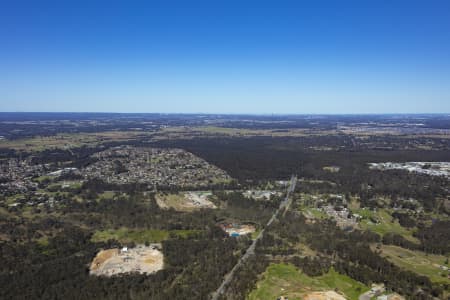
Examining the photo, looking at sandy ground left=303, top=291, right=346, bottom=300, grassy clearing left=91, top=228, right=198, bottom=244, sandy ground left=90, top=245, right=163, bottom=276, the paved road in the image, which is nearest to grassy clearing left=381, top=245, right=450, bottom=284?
sandy ground left=303, top=291, right=346, bottom=300

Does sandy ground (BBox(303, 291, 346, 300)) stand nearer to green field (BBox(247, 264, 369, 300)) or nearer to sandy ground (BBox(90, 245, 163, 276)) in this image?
green field (BBox(247, 264, 369, 300))

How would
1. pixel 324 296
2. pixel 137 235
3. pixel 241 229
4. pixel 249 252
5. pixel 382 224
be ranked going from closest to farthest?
pixel 324 296 → pixel 249 252 → pixel 137 235 → pixel 241 229 → pixel 382 224

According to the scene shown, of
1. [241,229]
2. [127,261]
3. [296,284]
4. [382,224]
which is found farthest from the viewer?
[382,224]

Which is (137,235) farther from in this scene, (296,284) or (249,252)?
(296,284)

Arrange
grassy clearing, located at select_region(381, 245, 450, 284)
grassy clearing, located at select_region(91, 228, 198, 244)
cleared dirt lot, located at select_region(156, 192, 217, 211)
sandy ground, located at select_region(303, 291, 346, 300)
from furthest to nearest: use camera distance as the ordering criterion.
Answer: cleared dirt lot, located at select_region(156, 192, 217, 211) < grassy clearing, located at select_region(91, 228, 198, 244) < grassy clearing, located at select_region(381, 245, 450, 284) < sandy ground, located at select_region(303, 291, 346, 300)

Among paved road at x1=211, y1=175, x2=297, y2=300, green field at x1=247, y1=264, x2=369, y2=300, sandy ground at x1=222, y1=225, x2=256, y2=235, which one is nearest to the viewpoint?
green field at x1=247, y1=264, x2=369, y2=300

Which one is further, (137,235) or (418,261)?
(137,235)

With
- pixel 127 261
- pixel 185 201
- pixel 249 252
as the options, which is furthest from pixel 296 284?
pixel 185 201
